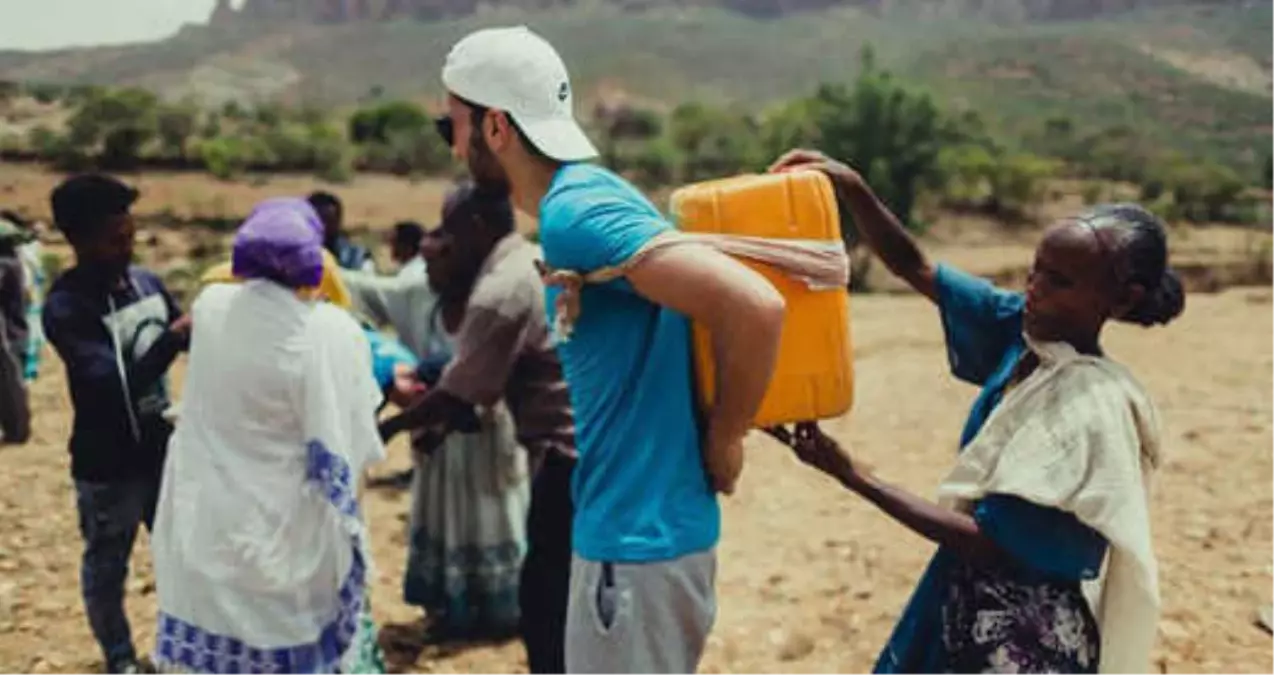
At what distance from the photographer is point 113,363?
3588 mm

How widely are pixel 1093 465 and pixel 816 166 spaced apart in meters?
0.73

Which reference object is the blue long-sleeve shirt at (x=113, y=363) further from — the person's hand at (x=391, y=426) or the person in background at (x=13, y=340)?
the person in background at (x=13, y=340)

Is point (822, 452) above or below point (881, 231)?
below

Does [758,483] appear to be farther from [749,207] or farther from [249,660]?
[749,207]

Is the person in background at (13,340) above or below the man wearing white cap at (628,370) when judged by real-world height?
below

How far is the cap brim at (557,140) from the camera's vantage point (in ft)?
6.83

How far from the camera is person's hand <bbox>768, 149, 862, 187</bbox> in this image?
7.47 feet

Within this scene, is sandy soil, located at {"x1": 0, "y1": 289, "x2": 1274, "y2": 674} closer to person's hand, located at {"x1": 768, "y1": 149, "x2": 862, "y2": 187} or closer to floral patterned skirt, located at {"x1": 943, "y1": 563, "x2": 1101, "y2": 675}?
floral patterned skirt, located at {"x1": 943, "y1": 563, "x2": 1101, "y2": 675}

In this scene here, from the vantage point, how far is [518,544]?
177 inches

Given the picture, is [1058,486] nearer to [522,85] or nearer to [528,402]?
[522,85]

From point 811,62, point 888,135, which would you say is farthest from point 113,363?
point 811,62

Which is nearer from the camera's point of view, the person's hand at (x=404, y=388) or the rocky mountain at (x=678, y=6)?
the person's hand at (x=404, y=388)

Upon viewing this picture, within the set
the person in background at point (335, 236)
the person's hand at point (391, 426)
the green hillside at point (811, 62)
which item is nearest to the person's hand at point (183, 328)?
the person's hand at point (391, 426)

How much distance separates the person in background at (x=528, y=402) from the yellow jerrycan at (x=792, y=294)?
4.37 ft
